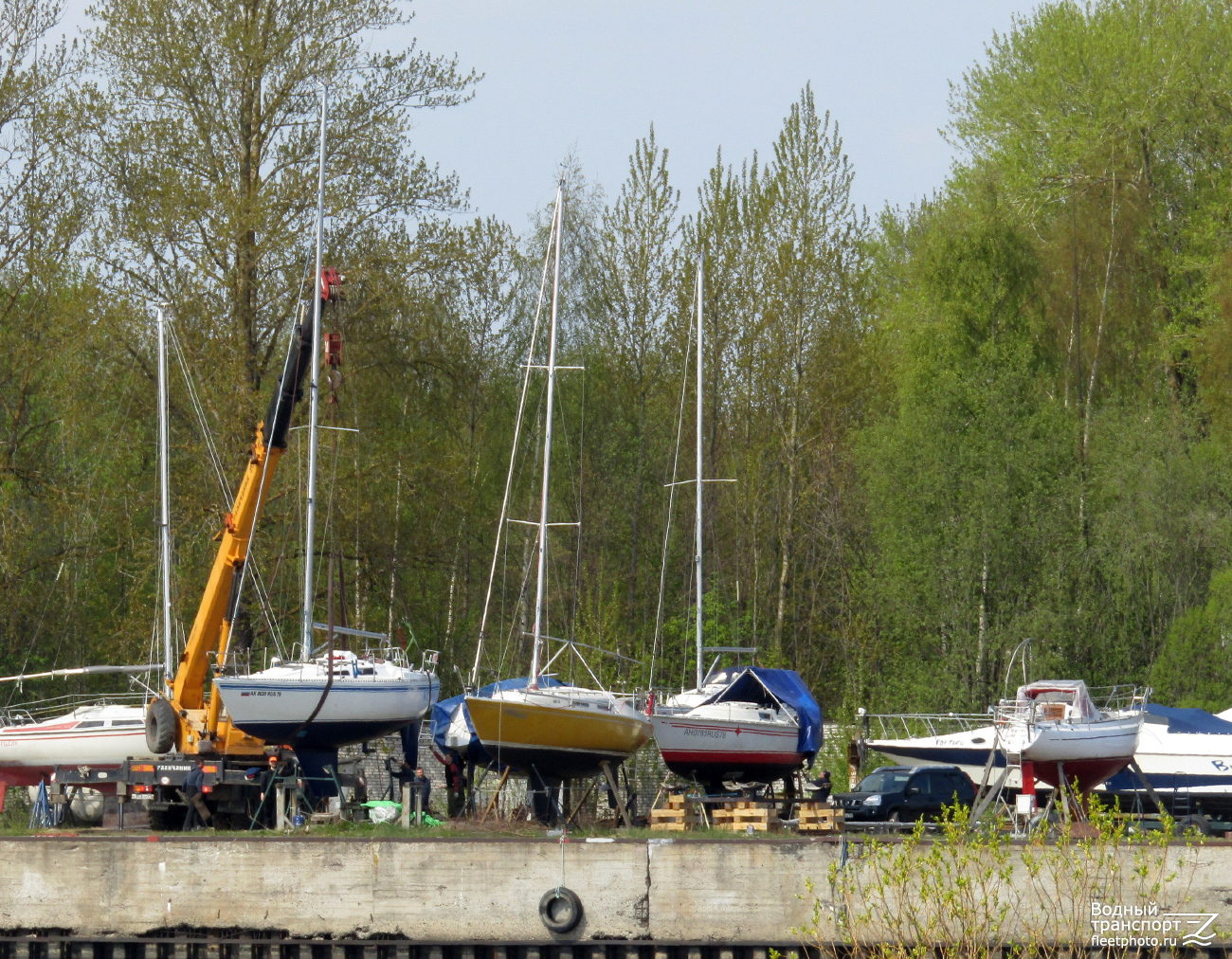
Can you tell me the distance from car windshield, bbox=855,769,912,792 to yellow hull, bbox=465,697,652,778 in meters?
4.41

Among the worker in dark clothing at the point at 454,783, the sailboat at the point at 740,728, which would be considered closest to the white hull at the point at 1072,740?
the sailboat at the point at 740,728

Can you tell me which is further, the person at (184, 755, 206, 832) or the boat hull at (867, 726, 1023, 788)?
the boat hull at (867, 726, 1023, 788)

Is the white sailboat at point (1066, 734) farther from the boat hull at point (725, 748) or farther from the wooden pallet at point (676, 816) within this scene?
the wooden pallet at point (676, 816)

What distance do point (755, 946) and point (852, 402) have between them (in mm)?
29882

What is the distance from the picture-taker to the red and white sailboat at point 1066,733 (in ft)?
83.1

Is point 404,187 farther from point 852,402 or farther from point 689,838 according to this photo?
point 689,838

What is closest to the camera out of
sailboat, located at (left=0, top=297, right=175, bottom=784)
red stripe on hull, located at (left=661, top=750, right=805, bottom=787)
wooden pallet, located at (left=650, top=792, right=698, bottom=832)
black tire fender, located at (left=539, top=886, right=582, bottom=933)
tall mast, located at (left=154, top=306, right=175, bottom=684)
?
black tire fender, located at (left=539, top=886, right=582, bottom=933)

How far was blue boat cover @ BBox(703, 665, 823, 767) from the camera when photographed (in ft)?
93.1

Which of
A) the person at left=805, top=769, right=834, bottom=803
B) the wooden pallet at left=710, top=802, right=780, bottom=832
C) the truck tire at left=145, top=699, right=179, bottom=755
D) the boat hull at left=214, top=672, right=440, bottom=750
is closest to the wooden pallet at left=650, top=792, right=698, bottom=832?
the wooden pallet at left=710, top=802, right=780, bottom=832

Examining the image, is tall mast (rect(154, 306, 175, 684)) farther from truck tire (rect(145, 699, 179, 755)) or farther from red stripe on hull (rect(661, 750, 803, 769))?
red stripe on hull (rect(661, 750, 803, 769))

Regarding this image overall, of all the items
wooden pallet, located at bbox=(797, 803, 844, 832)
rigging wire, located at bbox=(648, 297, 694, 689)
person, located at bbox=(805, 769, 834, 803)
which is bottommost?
person, located at bbox=(805, 769, 834, 803)

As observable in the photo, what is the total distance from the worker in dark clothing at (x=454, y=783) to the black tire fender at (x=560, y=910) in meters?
8.74

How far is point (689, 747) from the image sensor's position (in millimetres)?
27625

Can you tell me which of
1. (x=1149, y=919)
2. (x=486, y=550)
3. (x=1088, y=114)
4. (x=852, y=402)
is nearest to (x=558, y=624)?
(x=486, y=550)
